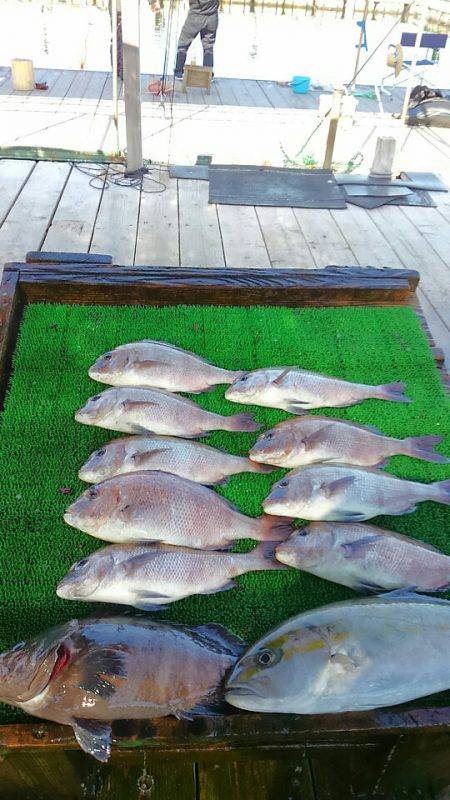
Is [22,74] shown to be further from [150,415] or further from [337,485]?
[337,485]

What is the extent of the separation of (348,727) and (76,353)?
200 cm

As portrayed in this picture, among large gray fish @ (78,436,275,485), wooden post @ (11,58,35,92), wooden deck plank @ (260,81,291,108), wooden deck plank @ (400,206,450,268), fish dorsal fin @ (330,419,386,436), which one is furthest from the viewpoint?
wooden deck plank @ (260,81,291,108)

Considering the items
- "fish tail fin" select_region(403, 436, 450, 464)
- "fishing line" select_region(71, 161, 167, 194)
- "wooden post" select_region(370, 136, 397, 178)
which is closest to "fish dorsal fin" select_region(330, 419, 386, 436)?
"fish tail fin" select_region(403, 436, 450, 464)

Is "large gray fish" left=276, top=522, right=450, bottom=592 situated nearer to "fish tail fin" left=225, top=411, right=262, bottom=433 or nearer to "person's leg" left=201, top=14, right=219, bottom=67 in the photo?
"fish tail fin" left=225, top=411, right=262, bottom=433

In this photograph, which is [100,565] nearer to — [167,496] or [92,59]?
[167,496]

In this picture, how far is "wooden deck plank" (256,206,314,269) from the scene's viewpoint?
4438mm

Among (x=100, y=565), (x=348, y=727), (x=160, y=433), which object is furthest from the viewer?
(x=160, y=433)

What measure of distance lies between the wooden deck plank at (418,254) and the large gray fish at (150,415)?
2.26 meters

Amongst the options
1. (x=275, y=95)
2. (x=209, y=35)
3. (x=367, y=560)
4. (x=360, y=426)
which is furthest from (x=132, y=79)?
(x=209, y=35)

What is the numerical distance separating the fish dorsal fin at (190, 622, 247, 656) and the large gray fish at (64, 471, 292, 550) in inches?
11.1

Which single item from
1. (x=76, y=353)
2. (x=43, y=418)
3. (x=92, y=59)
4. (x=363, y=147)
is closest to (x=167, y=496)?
(x=43, y=418)

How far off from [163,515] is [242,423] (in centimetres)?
65

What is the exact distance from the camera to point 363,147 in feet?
26.6

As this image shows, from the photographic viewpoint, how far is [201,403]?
256 centimetres
